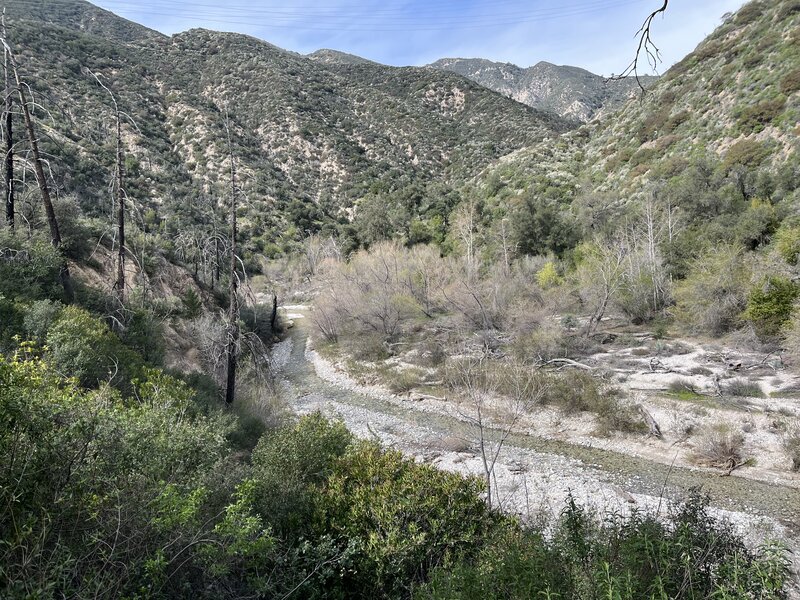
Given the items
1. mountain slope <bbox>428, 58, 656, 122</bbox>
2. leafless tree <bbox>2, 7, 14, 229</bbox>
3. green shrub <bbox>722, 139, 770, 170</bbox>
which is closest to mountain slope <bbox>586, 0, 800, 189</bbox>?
green shrub <bbox>722, 139, 770, 170</bbox>

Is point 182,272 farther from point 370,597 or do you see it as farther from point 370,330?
point 370,597

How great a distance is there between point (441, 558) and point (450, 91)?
249ft

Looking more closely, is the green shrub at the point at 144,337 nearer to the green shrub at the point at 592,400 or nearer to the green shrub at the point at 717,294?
the green shrub at the point at 592,400

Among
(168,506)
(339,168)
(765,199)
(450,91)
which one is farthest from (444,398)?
(450,91)

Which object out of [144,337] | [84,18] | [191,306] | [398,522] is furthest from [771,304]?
[84,18]

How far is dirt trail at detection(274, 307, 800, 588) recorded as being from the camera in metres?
10.5

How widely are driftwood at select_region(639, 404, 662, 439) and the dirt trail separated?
50.1 inches

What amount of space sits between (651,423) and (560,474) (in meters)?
4.04

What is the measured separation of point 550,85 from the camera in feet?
449

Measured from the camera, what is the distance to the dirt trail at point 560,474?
1051 cm

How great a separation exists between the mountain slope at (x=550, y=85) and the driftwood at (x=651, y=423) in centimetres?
8397

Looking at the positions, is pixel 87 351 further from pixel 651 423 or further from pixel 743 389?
pixel 743 389

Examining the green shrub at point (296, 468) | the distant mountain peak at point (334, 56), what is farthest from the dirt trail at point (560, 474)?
the distant mountain peak at point (334, 56)

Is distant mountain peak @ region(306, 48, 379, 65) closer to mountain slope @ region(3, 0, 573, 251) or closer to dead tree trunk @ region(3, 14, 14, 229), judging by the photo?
mountain slope @ region(3, 0, 573, 251)
